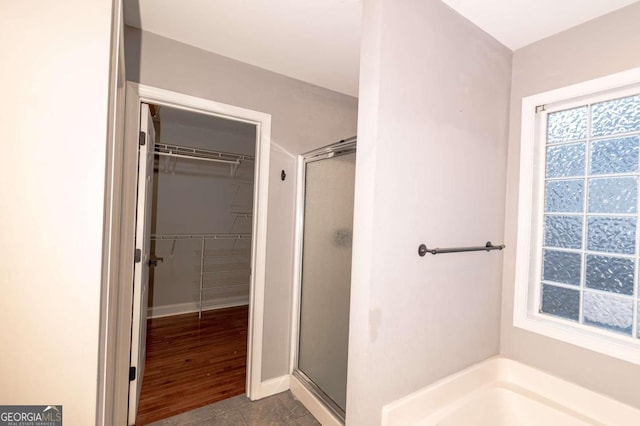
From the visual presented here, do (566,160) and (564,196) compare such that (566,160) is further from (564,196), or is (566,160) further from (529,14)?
(529,14)

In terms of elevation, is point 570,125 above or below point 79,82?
above

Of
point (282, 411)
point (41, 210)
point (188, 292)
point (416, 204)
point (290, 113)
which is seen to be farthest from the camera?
point (188, 292)

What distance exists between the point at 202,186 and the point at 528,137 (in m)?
3.56

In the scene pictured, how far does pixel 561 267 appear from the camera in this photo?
5.21 feet

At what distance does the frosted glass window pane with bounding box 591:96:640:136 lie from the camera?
1.36 metres

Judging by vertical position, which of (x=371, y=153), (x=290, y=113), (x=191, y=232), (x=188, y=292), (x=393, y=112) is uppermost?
(x=290, y=113)

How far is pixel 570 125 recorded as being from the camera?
1.58 meters

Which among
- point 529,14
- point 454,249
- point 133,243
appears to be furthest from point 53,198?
point 529,14

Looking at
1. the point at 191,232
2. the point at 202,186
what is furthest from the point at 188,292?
the point at 202,186

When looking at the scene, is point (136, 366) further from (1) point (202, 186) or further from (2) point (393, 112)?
(1) point (202, 186)

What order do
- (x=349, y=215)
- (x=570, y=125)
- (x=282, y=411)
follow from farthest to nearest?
1. (x=282, y=411)
2. (x=349, y=215)
3. (x=570, y=125)

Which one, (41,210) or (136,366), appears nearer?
(41,210)

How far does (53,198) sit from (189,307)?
338 centimetres

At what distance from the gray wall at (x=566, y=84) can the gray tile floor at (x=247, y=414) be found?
141 centimetres
